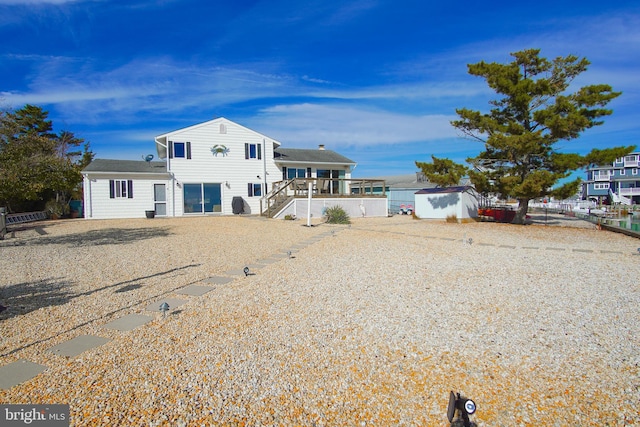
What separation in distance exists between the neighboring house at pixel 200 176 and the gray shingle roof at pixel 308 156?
14cm

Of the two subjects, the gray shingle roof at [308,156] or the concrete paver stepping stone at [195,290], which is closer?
the concrete paver stepping stone at [195,290]

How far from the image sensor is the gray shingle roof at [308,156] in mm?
24734

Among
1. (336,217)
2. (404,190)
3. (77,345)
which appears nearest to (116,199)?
(336,217)

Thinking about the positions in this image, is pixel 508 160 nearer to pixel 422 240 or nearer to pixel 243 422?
pixel 422 240

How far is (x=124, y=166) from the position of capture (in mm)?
22078

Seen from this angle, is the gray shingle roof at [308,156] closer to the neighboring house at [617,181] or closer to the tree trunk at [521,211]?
the tree trunk at [521,211]

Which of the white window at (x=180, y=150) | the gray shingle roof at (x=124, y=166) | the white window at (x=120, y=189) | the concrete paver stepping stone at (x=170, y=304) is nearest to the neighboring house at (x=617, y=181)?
the white window at (x=180, y=150)

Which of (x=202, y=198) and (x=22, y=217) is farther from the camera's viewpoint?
(x=202, y=198)

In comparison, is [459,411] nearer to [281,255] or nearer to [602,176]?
[281,255]

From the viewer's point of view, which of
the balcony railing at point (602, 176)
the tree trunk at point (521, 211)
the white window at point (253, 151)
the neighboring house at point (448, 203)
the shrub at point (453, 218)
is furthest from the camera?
the balcony railing at point (602, 176)

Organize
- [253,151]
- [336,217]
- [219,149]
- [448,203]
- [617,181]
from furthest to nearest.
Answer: [617,181] → [253,151] → [219,149] → [448,203] → [336,217]

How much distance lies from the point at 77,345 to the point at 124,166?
69.5 feet

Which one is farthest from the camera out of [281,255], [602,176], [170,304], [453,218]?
[602,176]

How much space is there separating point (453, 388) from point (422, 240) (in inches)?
360
